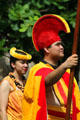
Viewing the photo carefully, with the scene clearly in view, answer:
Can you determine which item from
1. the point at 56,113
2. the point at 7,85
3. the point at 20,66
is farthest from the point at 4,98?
the point at 56,113

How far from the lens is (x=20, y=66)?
19.7 feet

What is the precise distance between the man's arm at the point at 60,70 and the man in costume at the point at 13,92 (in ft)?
4.64

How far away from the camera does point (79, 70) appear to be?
24.4 feet

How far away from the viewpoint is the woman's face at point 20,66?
5.97 meters

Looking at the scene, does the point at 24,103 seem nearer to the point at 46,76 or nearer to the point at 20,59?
the point at 46,76

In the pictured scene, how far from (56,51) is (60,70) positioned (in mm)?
545


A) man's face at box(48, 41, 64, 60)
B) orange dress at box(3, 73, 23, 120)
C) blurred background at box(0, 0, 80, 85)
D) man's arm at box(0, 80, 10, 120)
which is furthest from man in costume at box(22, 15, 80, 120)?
blurred background at box(0, 0, 80, 85)

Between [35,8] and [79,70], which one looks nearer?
[35,8]

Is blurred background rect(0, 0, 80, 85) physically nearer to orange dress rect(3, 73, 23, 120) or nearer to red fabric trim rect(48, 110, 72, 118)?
orange dress rect(3, 73, 23, 120)

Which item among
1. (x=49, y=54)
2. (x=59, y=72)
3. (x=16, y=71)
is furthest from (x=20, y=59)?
(x=59, y=72)

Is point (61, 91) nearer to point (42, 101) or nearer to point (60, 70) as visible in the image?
point (42, 101)

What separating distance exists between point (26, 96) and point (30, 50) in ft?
8.98

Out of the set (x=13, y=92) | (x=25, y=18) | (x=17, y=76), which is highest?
(x=25, y=18)

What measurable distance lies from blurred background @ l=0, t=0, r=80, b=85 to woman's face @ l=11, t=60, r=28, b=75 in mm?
642
